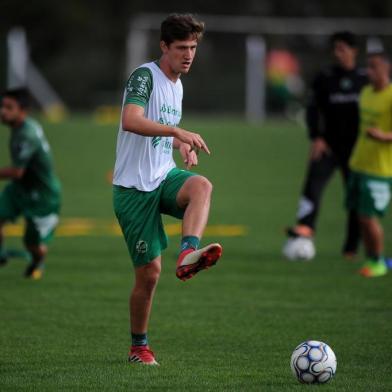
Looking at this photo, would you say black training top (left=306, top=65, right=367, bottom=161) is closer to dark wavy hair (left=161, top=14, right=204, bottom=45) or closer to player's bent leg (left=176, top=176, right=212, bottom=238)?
dark wavy hair (left=161, top=14, right=204, bottom=45)

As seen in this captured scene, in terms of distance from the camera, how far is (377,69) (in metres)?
12.2

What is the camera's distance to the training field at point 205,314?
23.8ft

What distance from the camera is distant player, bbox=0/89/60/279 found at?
11711 mm

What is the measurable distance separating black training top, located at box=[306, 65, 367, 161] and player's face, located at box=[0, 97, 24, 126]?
149 inches

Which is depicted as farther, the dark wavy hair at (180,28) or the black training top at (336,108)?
the black training top at (336,108)

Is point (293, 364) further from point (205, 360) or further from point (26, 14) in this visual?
point (26, 14)

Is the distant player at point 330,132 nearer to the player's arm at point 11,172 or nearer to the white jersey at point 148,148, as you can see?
the player's arm at point 11,172

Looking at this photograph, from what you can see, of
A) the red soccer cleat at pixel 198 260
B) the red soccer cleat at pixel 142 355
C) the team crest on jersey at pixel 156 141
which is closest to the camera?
the red soccer cleat at pixel 198 260

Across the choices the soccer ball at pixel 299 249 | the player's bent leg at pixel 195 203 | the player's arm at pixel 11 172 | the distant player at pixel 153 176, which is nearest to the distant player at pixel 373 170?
the soccer ball at pixel 299 249

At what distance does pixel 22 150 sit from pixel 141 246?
4498 mm

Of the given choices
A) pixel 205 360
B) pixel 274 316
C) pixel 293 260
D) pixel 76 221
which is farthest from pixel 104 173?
pixel 205 360

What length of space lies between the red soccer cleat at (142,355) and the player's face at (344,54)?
6.40 m

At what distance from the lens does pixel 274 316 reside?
9.75 metres

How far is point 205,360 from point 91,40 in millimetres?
48748
